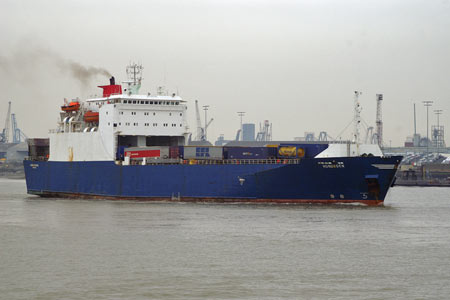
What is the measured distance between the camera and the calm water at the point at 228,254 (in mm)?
19891

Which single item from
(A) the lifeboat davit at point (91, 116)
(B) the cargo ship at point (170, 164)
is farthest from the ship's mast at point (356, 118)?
(A) the lifeboat davit at point (91, 116)

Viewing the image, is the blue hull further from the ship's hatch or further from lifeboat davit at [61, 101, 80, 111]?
lifeboat davit at [61, 101, 80, 111]

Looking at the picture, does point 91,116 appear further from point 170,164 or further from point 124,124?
point 170,164

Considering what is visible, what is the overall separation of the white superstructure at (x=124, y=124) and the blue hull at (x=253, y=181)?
150 cm

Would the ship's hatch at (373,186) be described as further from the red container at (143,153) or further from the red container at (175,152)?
the red container at (143,153)

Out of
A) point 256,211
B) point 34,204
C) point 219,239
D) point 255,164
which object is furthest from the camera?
point 34,204

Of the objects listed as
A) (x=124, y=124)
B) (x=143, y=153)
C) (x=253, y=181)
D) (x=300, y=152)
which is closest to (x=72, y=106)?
(x=124, y=124)

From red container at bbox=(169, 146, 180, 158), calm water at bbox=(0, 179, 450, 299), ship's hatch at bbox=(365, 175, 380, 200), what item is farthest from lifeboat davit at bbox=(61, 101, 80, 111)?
ship's hatch at bbox=(365, 175, 380, 200)

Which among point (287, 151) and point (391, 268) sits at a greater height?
point (287, 151)

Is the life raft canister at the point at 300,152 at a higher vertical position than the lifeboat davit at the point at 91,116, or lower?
lower

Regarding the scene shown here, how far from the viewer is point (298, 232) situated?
30172 millimetres

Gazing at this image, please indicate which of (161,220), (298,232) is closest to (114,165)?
(161,220)

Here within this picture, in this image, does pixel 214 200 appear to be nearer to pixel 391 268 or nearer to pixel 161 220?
pixel 161 220

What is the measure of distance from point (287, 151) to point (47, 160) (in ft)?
74.8
